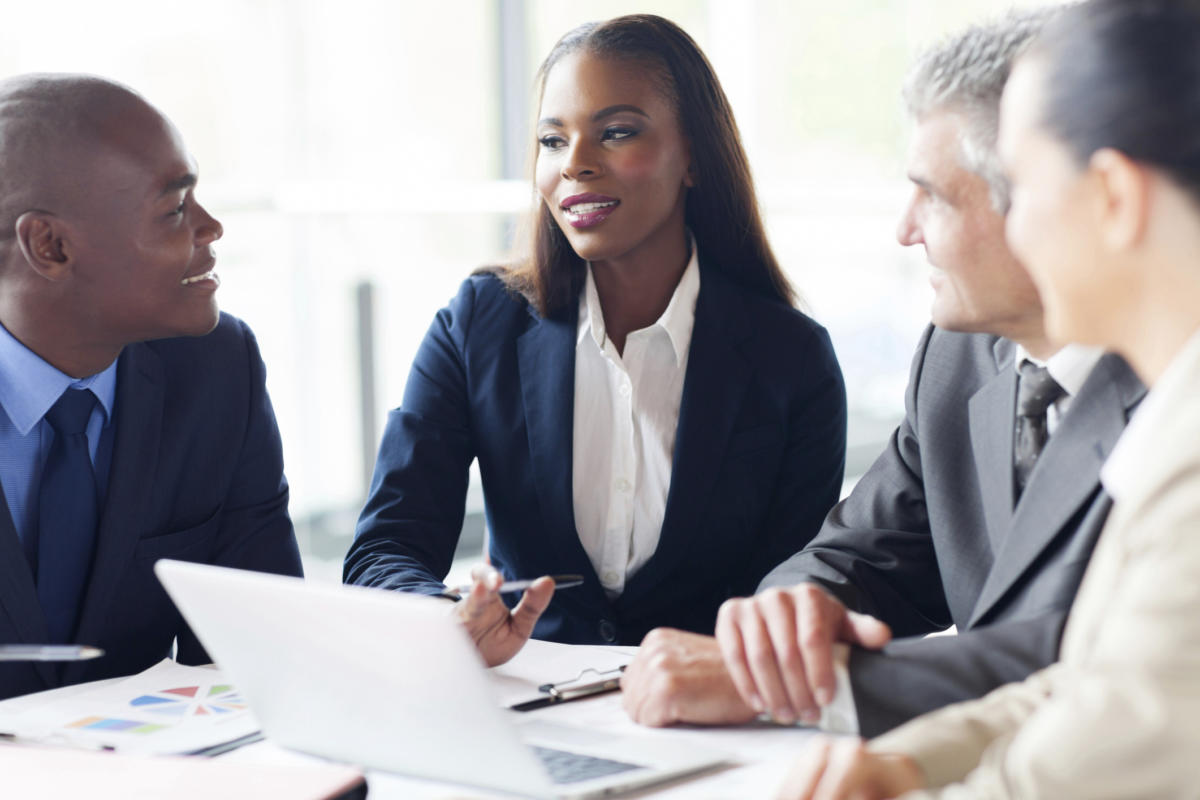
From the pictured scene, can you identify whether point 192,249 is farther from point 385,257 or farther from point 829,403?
point 385,257

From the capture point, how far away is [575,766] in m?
1.17

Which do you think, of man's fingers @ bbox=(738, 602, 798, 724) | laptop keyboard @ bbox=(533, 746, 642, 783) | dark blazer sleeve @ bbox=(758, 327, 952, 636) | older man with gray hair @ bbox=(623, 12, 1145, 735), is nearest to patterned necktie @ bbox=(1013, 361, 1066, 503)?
older man with gray hair @ bbox=(623, 12, 1145, 735)

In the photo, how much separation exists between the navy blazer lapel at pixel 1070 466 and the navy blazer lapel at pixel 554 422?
0.79 meters

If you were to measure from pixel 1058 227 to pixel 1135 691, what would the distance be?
361 mm

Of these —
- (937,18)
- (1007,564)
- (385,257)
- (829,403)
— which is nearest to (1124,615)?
(1007,564)

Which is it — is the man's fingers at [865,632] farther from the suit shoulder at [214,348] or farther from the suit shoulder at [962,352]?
the suit shoulder at [214,348]

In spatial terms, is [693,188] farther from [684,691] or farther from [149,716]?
[149,716]

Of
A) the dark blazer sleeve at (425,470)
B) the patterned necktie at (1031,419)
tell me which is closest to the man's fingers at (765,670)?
the patterned necktie at (1031,419)

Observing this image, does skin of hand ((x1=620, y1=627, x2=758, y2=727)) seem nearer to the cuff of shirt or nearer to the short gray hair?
the cuff of shirt

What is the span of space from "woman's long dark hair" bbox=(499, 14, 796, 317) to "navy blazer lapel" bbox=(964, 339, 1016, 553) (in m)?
0.66

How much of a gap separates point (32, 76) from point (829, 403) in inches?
52.9

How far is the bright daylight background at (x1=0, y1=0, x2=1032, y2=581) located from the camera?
412cm

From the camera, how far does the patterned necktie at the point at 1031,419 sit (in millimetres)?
1552

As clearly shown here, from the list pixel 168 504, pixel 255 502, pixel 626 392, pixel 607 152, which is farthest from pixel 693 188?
pixel 168 504
